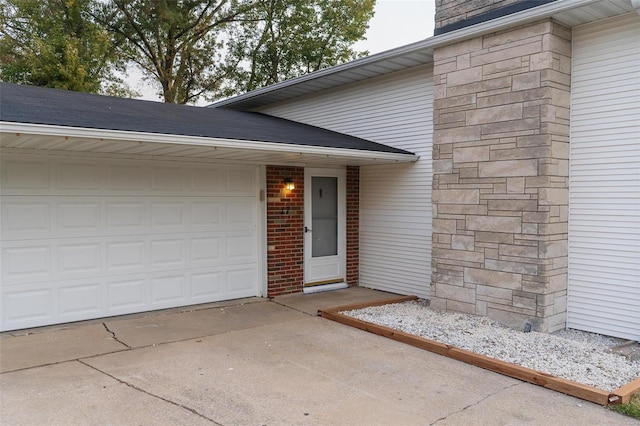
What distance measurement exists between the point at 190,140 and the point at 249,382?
272cm

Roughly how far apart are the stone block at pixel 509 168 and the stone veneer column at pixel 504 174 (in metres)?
0.01

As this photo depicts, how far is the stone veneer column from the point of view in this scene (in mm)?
5355

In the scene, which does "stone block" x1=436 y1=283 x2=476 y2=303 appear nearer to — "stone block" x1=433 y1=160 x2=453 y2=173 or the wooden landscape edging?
the wooden landscape edging

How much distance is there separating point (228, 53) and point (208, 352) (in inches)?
648

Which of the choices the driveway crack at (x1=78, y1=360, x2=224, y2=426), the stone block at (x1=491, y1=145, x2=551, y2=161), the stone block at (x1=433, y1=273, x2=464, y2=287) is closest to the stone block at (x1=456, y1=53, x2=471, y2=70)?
the stone block at (x1=491, y1=145, x2=551, y2=161)

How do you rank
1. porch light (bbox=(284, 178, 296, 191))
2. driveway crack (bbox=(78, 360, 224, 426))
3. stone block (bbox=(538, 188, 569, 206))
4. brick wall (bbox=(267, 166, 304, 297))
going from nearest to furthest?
1. driveway crack (bbox=(78, 360, 224, 426))
2. stone block (bbox=(538, 188, 569, 206))
3. brick wall (bbox=(267, 166, 304, 297))
4. porch light (bbox=(284, 178, 296, 191))

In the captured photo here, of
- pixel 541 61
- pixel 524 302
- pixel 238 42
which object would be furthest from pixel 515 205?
pixel 238 42

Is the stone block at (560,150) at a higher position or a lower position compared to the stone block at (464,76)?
lower

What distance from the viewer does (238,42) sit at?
1906 centimetres

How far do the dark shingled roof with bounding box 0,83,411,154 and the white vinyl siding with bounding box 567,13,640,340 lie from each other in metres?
2.74

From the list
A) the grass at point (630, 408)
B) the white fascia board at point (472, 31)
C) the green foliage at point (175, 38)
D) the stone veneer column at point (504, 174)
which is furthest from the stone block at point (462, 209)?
the green foliage at point (175, 38)

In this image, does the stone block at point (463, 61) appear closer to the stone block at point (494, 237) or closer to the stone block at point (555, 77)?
the stone block at point (555, 77)

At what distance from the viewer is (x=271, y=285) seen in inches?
296

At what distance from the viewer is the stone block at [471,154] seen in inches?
232
